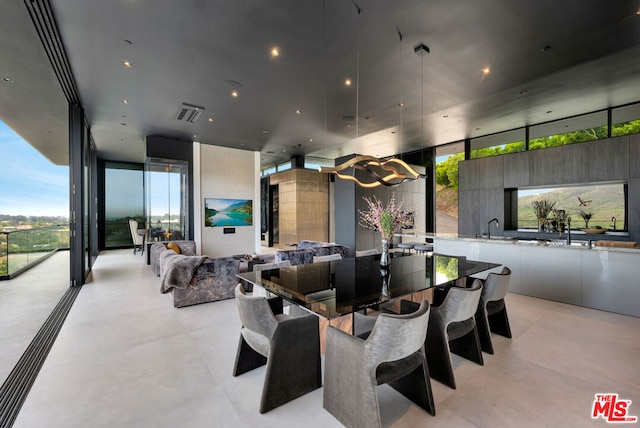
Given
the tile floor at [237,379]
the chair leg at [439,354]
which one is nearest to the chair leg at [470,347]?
the tile floor at [237,379]

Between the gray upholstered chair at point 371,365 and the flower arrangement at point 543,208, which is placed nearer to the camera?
the gray upholstered chair at point 371,365

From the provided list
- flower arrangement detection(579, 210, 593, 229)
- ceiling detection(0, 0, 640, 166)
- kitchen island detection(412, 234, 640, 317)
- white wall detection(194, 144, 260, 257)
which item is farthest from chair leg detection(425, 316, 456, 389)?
white wall detection(194, 144, 260, 257)

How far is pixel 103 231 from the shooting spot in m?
10.7

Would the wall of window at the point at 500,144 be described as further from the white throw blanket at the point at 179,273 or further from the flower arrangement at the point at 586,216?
the white throw blanket at the point at 179,273

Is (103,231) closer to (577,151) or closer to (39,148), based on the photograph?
(39,148)

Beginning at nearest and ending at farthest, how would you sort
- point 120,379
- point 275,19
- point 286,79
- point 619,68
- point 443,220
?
point 120,379 < point 275,19 < point 619,68 < point 286,79 < point 443,220

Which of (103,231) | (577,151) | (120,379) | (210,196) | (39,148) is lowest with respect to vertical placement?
(120,379)

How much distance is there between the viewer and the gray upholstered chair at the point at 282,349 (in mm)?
1896

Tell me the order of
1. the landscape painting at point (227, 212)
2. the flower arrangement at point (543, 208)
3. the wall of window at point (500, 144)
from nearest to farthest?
1. the flower arrangement at point (543, 208)
2. the wall of window at point (500, 144)
3. the landscape painting at point (227, 212)

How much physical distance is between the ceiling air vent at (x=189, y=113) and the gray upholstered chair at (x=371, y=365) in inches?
208

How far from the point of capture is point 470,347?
254cm

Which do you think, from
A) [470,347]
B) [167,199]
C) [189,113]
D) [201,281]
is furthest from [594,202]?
[167,199]

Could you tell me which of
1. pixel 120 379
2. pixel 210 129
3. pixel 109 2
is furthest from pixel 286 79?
pixel 120 379

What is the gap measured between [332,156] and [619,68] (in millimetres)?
7420
